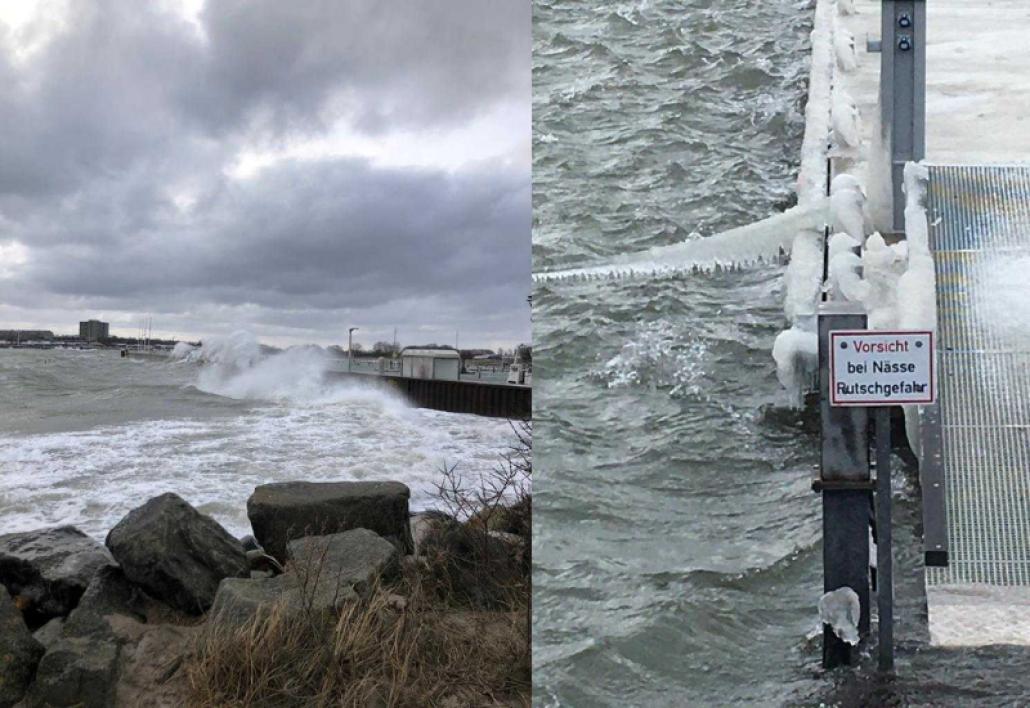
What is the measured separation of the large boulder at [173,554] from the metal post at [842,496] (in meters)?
3.54

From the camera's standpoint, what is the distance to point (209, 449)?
14484mm

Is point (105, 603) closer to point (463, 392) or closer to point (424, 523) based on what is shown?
point (424, 523)

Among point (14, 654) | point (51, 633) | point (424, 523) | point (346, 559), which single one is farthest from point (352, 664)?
point (424, 523)

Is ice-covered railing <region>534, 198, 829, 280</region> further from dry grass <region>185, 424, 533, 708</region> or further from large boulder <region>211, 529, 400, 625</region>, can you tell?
large boulder <region>211, 529, 400, 625</region>

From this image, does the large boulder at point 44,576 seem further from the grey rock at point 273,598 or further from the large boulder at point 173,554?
the grey rock at point 273,598

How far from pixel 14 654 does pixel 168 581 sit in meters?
1.16

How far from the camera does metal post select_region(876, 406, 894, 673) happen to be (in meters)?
2.12

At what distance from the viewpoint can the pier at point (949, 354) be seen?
88.4 inches

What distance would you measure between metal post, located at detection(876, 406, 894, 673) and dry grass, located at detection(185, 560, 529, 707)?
4.71ft

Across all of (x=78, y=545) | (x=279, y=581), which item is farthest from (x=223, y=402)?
(x=279, y=581)

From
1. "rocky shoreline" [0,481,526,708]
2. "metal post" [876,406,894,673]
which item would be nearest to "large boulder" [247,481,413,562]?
"rocky shoreline" [0,481,526,708]

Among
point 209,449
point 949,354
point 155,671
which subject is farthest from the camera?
point 209,449

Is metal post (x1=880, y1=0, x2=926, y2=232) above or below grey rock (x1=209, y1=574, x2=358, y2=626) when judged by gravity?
above

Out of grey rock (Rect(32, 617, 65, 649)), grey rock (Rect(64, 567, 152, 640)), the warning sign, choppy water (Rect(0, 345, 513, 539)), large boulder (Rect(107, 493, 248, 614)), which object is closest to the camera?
the warning sign
